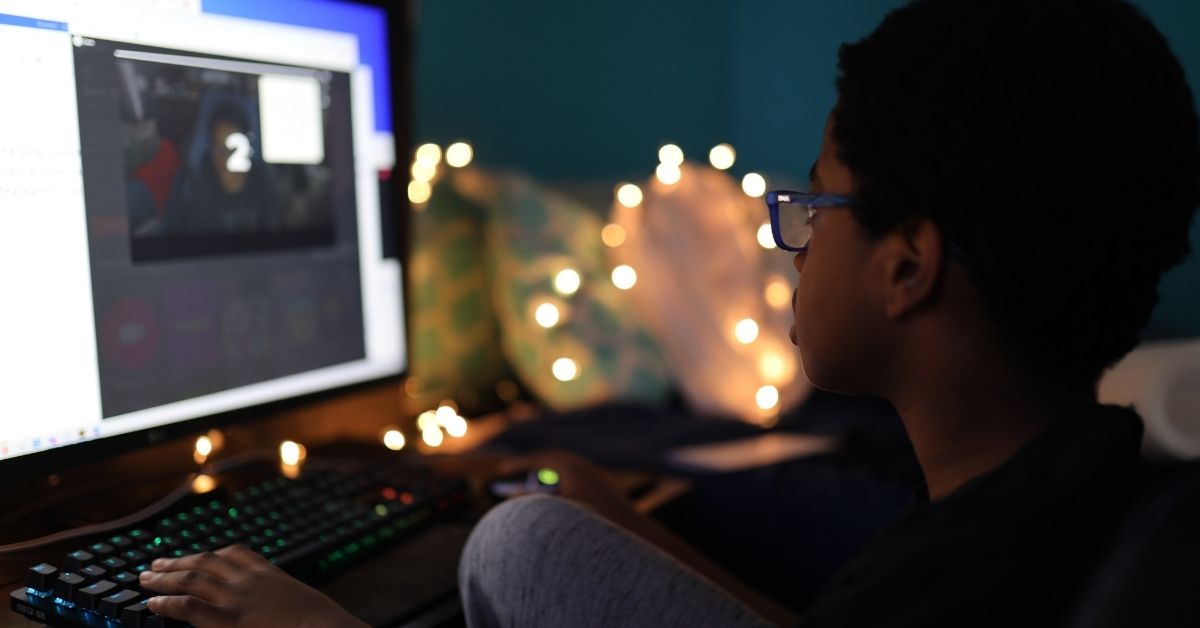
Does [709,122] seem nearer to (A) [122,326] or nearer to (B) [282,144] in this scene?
(B) [282,144]

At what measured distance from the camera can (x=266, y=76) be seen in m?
0.92

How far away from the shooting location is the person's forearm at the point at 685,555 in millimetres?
896

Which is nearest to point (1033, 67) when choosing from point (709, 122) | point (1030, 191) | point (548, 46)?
point (1030, 191)

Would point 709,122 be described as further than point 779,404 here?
Yes

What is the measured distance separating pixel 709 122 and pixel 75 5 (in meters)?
1.92

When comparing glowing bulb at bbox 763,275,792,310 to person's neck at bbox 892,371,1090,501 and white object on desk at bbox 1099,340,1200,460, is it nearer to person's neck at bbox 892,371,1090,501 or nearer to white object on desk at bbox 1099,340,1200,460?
white object on desk at bbox 1099,340,1200,460

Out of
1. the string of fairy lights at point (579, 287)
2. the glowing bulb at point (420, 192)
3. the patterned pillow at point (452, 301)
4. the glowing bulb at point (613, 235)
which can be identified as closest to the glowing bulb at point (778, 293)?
the string of fairy lights at point (579, 287)

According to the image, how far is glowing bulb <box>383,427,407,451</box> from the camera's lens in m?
1.15

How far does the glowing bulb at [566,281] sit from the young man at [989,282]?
3.00 feet

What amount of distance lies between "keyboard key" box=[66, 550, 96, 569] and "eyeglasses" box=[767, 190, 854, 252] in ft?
1.73

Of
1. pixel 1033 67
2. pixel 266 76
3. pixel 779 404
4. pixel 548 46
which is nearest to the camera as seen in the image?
pixel 1033 67

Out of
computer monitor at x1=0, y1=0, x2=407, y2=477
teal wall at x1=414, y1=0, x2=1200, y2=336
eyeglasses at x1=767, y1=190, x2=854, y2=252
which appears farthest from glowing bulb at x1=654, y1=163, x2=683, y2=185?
eyeglasses at x1=767, y1=190, x2=854, y2=252

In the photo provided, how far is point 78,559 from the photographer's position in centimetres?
66

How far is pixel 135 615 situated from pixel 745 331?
111cm
